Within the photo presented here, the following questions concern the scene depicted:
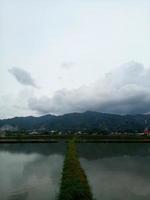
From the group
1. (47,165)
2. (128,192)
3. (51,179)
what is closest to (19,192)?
(51,179)

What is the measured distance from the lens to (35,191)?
12.0 meters

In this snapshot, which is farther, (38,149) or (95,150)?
(38,149)

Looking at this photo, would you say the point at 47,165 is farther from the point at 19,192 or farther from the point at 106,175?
the point at 19,192

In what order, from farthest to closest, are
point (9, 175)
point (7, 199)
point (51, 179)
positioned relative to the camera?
point (9, 175), point (51, 179), point (7, 199)

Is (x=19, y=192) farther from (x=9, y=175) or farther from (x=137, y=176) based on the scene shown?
(x=137, y=176)

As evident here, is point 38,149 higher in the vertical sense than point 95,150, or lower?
Answer: higher

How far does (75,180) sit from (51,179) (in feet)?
18.6

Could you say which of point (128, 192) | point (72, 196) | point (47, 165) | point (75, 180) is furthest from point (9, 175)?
point (72, 196)

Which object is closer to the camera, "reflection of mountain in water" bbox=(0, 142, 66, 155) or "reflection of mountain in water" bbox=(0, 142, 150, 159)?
"reflection of mountain in water" bbox=(0, 142, 150, 159)

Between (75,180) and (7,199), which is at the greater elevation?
(75,180)

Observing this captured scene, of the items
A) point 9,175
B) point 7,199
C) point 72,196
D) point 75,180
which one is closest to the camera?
point 72,196

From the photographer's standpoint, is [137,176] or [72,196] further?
[137,176]

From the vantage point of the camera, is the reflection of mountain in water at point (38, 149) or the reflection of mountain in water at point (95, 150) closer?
the reflection of mountain in water at point (95, 150)

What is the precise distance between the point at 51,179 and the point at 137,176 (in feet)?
12.9
